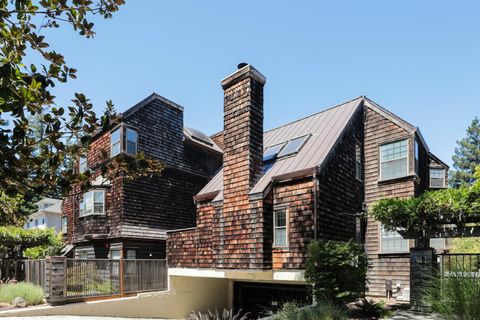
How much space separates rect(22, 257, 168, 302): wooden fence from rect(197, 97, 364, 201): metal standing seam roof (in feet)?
13.4

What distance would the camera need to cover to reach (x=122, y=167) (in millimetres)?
4383

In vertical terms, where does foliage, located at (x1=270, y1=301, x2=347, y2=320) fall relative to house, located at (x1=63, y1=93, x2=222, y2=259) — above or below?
below

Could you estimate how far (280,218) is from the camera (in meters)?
12.6

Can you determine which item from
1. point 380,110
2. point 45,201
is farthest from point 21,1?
point 45,201

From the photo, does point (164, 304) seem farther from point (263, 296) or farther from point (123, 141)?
point (123, 141)

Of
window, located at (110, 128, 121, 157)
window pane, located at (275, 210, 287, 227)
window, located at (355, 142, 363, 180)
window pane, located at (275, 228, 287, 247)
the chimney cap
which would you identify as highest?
the chimney cap

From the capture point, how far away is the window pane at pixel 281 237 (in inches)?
485

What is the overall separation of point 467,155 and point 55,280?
207ft

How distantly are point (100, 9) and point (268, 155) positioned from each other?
11.4m

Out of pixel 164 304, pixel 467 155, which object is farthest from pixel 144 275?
pixel 467 155

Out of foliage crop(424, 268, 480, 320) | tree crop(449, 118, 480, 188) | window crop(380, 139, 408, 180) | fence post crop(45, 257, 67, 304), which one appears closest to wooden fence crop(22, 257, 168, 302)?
fence post crop(45, 257, 67, 304)

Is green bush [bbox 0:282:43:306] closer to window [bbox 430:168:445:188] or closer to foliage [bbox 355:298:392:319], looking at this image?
foliage [bbox 355:298:392:319]

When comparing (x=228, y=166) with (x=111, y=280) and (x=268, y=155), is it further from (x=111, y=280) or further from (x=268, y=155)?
(x=111, y=280)

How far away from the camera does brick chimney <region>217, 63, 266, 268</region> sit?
1271cm
